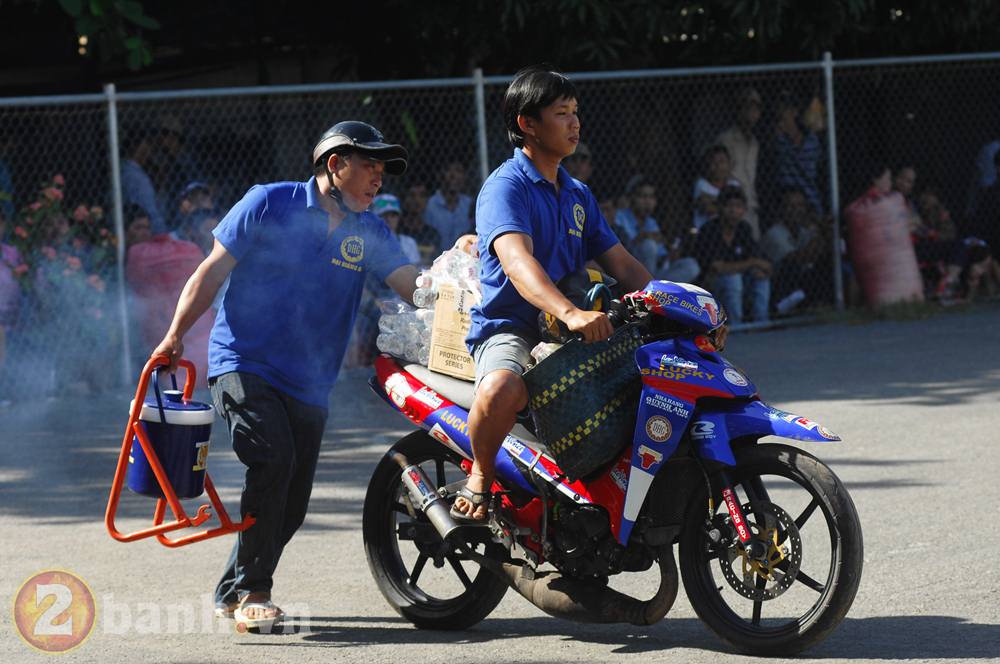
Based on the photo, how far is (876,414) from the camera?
8672mm

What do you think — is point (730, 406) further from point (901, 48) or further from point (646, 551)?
point (901, 48)

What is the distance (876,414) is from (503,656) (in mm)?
4464

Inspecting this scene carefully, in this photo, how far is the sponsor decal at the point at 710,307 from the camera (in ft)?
15.0

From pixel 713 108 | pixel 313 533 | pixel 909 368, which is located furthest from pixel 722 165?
pixel 313 533

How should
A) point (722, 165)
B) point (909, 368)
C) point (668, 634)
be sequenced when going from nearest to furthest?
1. point (668, 634)
2. point (909, 368)
3. point (722, 165)

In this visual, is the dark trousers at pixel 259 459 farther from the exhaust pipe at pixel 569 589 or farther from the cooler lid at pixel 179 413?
the exhaust pipe at pixel 569 589

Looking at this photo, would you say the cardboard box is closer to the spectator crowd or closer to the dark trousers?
the dark trousers

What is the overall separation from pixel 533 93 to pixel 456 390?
3.32 feet

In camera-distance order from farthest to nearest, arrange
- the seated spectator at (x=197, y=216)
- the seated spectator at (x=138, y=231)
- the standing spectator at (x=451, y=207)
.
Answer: the standing spectator at (x=451, y=207) < the seated spectator at (x=197, y=216) < the seated spectator at (x=138, y=231)

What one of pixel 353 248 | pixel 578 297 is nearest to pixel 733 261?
pixel 353 248

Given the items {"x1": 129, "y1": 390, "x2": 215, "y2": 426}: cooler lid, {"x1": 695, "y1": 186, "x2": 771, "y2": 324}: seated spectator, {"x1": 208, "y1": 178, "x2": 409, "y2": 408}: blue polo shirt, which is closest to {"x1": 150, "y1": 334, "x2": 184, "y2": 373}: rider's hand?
{"x1": 129, "y1": 390, "x2": 215, "y2": 426}: cooler lid

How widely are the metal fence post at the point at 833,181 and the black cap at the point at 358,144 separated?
26.4ft

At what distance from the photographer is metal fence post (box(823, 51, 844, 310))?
1246 centimetres

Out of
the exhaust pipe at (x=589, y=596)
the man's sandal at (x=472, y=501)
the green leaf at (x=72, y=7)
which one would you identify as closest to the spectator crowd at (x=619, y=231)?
the green leaf at (x=72, y=7)
